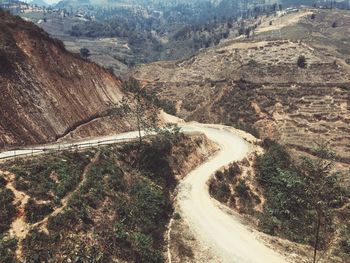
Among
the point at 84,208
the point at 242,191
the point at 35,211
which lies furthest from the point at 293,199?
the point at 35,211

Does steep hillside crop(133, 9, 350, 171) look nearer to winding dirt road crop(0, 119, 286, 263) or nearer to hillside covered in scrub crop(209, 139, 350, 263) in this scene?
hillside covered in scrub crop(209, 139, 350, 263)

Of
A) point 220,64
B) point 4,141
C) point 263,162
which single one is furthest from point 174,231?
point 220,64

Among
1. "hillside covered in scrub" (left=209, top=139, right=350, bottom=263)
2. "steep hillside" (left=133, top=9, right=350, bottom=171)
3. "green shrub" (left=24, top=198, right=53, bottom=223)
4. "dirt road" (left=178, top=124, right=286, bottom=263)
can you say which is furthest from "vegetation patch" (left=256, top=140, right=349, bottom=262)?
"steep hillside" (left=133, top=9, right=350, bottom=171)

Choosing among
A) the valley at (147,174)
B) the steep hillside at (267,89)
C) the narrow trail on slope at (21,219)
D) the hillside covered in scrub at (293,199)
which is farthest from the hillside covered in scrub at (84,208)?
the steep hillside at (267,89)

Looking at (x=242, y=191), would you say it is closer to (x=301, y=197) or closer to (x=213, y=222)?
(x=213, y=222)

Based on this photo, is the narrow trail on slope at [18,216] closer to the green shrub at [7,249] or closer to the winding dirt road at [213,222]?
the green shrub at [7,249]
